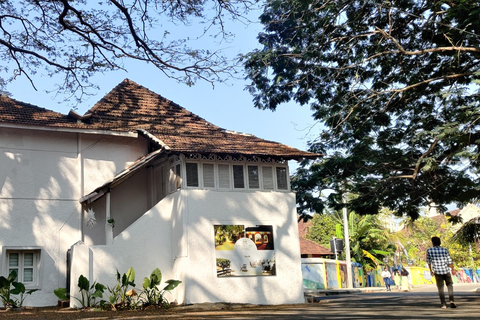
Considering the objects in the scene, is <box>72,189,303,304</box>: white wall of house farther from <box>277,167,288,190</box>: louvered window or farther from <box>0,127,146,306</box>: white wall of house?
<box>0,127,146,306</box>: white wall of house

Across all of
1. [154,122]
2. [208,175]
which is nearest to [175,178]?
[208,175]

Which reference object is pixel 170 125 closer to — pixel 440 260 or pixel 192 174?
pixel 192 174

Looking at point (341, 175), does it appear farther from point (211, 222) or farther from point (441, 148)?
point (211, 222)

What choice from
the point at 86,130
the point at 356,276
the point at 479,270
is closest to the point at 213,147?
the point at 86,130

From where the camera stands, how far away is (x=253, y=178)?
55.6 ft

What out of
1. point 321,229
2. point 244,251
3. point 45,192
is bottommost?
point 244,251

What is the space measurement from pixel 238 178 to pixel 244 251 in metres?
2.20

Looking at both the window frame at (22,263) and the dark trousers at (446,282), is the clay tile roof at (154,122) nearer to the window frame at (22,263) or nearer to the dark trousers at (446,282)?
the window frame at (22,263)

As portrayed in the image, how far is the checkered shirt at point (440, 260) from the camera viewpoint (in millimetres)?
12108

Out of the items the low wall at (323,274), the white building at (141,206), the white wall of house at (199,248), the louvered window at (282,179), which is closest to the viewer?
the white wall of house at (199,248)

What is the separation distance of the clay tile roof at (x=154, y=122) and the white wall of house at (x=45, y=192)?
60 centimetres

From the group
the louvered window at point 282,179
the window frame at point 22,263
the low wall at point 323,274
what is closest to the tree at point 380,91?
the louvered window at point 282,179

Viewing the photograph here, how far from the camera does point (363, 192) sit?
1720 centimetres

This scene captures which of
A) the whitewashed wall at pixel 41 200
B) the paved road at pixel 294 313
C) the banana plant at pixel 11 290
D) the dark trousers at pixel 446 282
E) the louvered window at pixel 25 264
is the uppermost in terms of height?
the whitewashed wall at pixel 41 200
